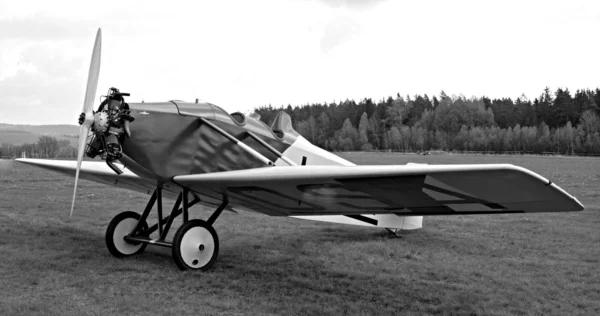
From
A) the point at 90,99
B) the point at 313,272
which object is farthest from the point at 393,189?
the point at 90,99

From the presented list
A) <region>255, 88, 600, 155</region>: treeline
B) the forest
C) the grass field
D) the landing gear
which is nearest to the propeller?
the grass field

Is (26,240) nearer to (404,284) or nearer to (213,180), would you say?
(213,180)

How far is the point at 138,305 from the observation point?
5.15m

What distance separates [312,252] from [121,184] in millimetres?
3652

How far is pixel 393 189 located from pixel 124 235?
4.45m

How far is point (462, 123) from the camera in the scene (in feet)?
388

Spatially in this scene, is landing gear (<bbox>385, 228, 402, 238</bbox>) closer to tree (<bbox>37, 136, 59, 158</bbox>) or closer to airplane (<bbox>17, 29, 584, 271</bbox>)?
airplane (<bbox>17, 29, 584, 271</bbox>)

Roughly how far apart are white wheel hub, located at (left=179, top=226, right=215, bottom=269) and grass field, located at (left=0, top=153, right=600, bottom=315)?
239mm

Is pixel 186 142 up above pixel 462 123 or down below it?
below

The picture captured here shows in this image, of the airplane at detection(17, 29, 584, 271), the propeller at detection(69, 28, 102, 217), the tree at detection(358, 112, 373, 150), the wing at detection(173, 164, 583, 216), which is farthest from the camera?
the tree at detection(358, 112, 373, 150)

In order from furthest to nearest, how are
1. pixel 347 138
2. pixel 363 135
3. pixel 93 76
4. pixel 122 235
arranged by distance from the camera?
pixel 363 135 → pixel 347 138 → pixel 122 235 → pixel 93 76

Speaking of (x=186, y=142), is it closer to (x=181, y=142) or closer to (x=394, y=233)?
(x=181, y=142)

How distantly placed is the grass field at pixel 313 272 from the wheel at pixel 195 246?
0.71ft

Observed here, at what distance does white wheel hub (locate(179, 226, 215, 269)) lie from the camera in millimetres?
6625
